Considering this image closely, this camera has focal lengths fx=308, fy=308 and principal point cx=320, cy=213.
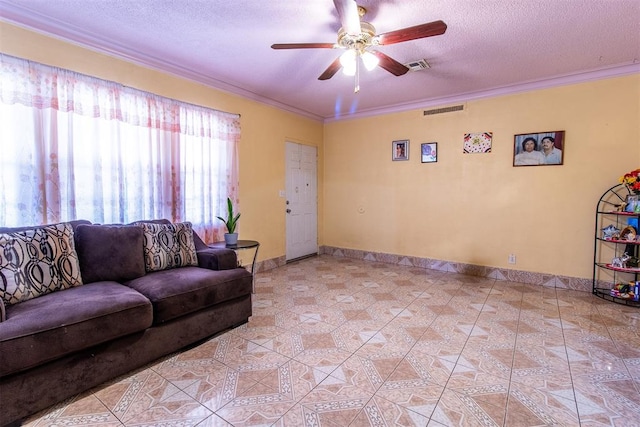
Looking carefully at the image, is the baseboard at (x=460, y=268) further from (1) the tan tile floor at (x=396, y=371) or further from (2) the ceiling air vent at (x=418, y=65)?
(2) the ceiling air vent at (x=418, y=65)

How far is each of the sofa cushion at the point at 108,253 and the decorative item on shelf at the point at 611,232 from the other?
4.65 metres

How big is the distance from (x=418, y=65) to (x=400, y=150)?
1700mm

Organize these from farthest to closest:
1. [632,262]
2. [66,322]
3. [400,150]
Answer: [400,150]
[632,262]
[66,322]

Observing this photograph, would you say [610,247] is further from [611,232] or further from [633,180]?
[633,180]

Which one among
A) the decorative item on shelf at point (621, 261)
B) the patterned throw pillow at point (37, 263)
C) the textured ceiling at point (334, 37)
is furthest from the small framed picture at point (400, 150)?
the patterned throw pillow at point (37, 263)

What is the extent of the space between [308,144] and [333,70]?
103 inches

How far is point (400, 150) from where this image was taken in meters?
4.82

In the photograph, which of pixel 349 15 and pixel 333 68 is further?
pixel 333 68

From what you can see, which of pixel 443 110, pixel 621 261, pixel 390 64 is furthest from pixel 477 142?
pixel 390 64

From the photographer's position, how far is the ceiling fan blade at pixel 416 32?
76.0 inches

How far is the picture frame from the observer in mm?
3656

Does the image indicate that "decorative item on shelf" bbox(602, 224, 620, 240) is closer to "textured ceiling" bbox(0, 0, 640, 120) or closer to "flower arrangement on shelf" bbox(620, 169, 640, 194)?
"flower arrangement on shelf" bbox(620, 169, 640, 194)

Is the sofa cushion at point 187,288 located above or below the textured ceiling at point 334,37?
below

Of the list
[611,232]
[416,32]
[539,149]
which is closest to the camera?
[416,32]
